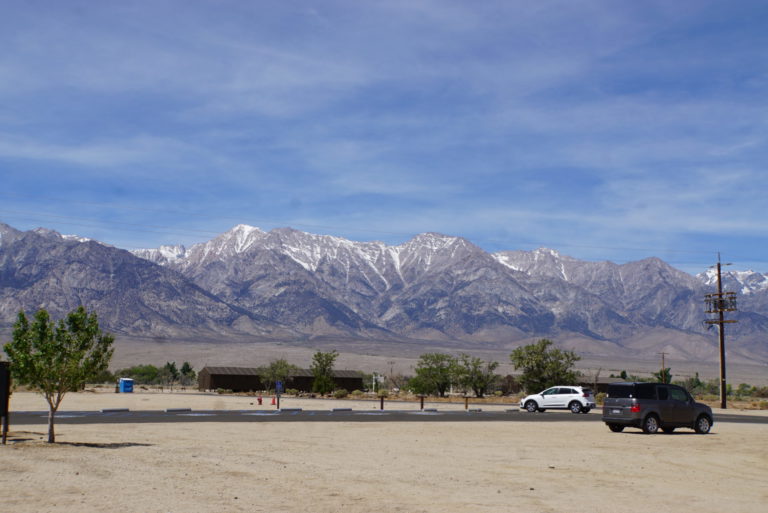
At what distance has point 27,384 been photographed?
2270cm

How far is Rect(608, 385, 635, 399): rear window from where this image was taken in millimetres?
31264

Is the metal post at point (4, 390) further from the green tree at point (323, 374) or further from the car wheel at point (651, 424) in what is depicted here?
the green tree at point (323, 374)

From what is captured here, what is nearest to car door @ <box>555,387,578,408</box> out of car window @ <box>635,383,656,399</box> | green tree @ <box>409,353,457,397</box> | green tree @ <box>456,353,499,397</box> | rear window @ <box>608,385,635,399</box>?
rear window @ <box>608,385,635,399</box>

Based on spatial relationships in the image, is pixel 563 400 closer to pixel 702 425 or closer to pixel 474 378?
pixel 702 425

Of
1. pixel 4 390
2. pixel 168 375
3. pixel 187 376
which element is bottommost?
pixel 187 376

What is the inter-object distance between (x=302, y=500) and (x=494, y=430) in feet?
61.9

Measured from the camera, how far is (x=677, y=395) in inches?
1256

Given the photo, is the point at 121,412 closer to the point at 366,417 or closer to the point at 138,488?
the point at 366,417

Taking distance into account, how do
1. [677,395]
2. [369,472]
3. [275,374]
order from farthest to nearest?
[275,374]
[677,395]
[369,472]

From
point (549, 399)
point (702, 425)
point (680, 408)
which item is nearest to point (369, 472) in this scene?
point (680, 408)

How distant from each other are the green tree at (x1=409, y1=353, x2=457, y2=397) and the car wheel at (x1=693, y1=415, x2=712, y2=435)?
52.3 meters

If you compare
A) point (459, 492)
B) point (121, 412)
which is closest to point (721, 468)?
point (459, 492)

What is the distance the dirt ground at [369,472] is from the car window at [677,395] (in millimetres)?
3112

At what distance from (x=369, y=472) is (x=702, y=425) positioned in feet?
61.9
